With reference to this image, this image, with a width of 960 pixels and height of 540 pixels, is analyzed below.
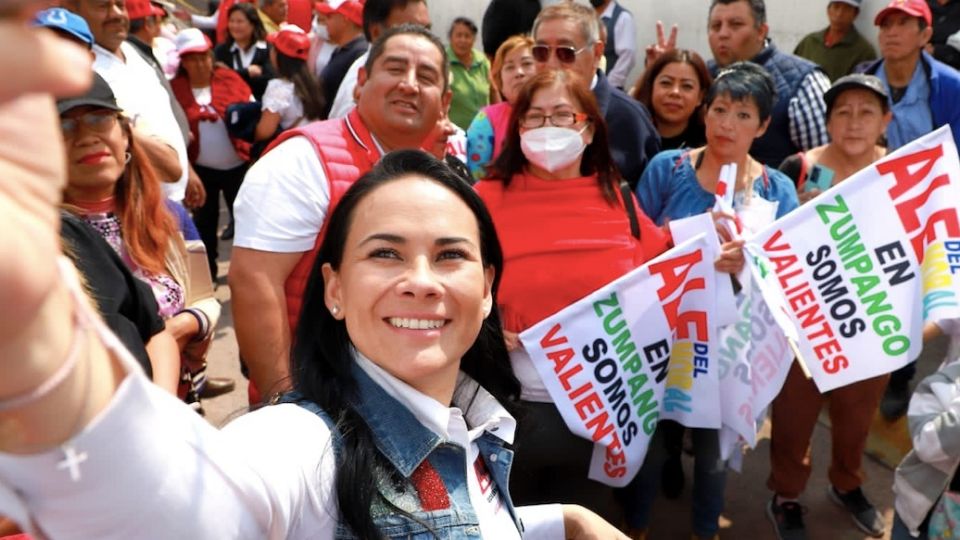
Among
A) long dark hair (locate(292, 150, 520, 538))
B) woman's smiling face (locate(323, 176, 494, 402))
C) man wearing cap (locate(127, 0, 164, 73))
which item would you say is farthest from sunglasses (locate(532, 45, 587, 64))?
woman's smiling face (locate(323, 176, 494, 402))

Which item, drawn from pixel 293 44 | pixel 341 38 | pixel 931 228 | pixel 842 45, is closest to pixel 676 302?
pixel 931 228

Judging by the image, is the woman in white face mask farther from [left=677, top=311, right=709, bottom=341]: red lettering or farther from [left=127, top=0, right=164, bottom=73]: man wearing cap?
[left=127, top=0, right=164, bottom=73]: man wearing cap

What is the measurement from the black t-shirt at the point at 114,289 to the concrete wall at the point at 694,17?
578 cm

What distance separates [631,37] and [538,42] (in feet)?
8.57

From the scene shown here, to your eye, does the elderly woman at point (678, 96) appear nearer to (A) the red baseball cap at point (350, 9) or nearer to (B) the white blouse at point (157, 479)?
(A) the red baseball cap at point (350, 9)

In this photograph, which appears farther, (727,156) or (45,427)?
(727,156)

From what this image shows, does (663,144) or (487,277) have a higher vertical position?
(487,277)

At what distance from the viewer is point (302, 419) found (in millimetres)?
1179

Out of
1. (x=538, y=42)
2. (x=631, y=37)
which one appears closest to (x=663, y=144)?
(x=538, y=42)

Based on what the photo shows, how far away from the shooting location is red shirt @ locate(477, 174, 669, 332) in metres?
2.90

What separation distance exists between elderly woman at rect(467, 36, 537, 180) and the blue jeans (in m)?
1.29

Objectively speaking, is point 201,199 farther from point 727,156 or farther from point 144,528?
point 144,528

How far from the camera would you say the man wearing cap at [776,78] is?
423 cm

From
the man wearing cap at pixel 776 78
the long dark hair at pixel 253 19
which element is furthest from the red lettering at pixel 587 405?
the long dark hair at pixel 253 19
